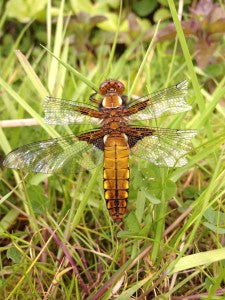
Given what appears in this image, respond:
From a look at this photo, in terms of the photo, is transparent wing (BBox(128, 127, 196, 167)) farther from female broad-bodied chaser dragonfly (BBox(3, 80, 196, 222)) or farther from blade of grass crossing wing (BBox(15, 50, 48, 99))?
blade of grass crossing wing (BBox(15, 50, 48, 99))

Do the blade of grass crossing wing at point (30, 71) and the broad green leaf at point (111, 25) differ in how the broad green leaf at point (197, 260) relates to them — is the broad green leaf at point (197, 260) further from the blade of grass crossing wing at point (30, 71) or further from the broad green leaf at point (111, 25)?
the broad green leaf at point (111, 25)

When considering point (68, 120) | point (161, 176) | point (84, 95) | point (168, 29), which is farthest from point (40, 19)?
point (161, 176)

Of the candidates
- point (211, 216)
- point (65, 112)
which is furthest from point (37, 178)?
point (211, 216)

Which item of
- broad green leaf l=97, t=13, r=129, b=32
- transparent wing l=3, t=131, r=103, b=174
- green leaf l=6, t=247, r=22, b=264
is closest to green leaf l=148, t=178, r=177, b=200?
transparent wing l=3, t=131, r=103, b=174

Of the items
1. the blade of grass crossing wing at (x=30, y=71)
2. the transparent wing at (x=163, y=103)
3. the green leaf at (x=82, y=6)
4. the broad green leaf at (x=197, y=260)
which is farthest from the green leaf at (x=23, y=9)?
the broad green leaf at (x=197, y=260)

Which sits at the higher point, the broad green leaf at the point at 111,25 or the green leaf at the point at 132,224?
the broad green leaf at the point at 111,25

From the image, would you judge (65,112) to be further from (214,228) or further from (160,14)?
(160,14)

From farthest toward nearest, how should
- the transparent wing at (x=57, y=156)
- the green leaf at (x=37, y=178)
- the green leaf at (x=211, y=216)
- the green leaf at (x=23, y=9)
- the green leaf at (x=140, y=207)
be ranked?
the green leaf at (x=23, y=9) → the green leaf at (x=37, y=178) → the transparent wing at (x=57, y=156) → the green leaf at (x=140, y=207) → the green leaf at (x=211, y=216)
